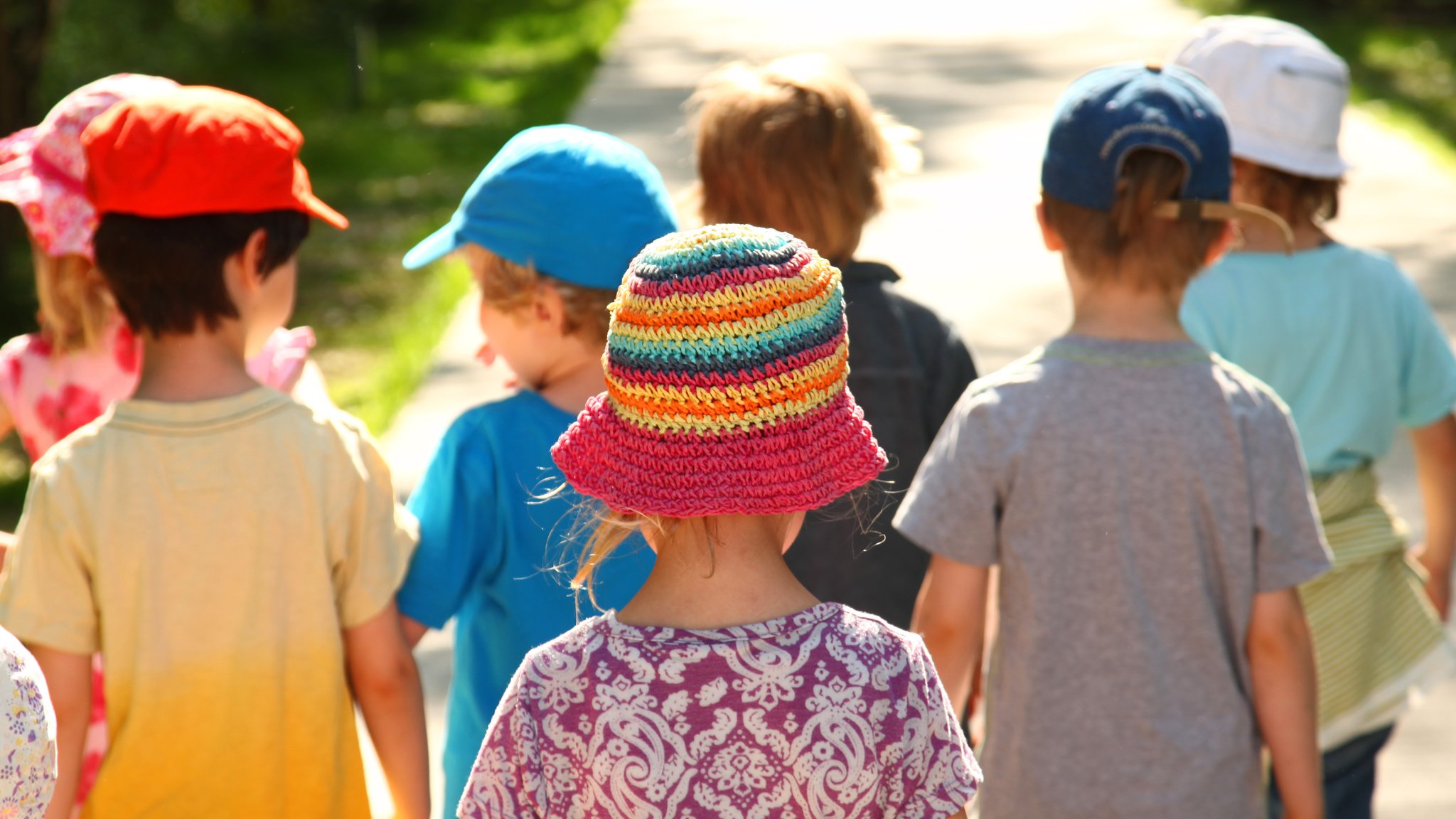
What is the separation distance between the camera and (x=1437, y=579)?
319 centimetres

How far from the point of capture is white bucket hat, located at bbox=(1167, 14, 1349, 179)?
294 cm

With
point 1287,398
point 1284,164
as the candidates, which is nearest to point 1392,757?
point 1287,398

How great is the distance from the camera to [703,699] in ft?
5.36

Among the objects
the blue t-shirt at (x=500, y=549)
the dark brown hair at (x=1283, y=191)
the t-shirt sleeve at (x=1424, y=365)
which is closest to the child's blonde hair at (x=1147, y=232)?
the dark brown hair at (x=1283, y=191)

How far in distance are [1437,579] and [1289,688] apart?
1.04 m

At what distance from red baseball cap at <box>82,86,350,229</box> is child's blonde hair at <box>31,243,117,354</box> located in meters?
0.36

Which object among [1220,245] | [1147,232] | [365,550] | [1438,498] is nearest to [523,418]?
[365,550]

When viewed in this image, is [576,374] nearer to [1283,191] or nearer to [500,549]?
[500,549]

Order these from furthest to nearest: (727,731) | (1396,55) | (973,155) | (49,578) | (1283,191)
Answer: (1396,55)
(973,155)
(1283,191)
(49,578)
(727,731)

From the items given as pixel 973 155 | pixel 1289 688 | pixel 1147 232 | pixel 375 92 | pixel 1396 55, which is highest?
pixel 1147 232

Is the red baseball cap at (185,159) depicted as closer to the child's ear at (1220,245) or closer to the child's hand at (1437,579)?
the child's ear at (1220,245)

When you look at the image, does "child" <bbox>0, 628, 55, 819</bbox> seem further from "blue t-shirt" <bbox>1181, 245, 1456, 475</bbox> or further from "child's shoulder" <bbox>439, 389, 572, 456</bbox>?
"blue t-shirt" <bbox>1181, 245, 1456, 475</bbox>

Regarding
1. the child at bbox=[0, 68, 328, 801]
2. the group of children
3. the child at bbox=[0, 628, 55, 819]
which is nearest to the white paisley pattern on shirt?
the group of children

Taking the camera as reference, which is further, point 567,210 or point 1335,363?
point 1335,363
